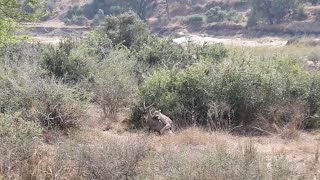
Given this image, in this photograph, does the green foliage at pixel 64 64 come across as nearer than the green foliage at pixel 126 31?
Yes

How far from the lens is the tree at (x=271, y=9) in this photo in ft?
148

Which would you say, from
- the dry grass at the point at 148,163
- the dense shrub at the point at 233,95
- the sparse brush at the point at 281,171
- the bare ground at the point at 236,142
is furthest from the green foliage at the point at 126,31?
the sparse brush at the point at 281,171

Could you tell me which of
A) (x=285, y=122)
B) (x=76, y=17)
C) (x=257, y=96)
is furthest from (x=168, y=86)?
(x=76, y=17)

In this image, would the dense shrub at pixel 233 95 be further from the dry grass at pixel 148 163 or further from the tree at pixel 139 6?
the tree at pixel 139 6

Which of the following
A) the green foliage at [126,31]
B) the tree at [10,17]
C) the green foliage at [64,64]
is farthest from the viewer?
the green foliage at [126,31]

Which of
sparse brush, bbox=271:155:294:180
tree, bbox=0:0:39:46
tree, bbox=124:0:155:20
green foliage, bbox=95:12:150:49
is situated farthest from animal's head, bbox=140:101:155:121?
tree, bbox=124:0:155:20

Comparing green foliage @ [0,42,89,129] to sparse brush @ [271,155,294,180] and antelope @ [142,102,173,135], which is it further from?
sparse brush @ [271,155,294,180]

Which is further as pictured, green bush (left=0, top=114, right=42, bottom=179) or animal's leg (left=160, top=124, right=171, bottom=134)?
animal's leg (left=160, top=124, right=171, bottom=134)

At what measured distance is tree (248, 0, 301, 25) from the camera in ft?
148

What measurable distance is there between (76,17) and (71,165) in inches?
2018

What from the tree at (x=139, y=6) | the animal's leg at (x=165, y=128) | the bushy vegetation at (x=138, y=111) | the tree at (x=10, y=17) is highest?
the tree at (x=10, y=17)

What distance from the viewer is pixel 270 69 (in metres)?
10.7

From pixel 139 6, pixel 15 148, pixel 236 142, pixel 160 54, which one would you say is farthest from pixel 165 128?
pixel 139 6

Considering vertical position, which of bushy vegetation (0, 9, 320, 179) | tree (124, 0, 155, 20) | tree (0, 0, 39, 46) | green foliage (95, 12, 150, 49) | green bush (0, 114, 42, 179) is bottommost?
tree (124, 0, 155, 20)
